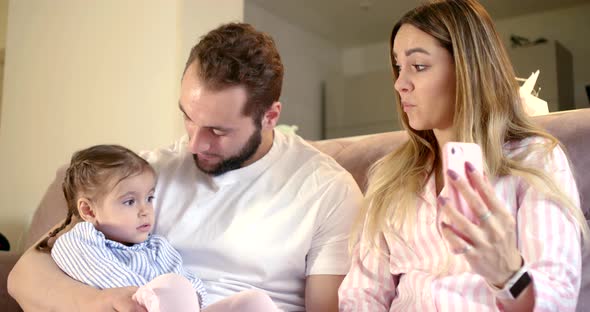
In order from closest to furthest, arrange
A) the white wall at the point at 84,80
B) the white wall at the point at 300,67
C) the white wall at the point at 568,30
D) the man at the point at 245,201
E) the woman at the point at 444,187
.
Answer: the woman at the point at 444,187 < the man at the point at 245,201 < the white wall at the point at 84,80 < the white wall at the point at 568,30 < the white wall at the point at 300,67

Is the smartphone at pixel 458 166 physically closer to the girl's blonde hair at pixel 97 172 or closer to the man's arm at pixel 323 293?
the man's arm at pixel 323 293

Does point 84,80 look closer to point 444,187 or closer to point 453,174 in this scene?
point 444,187

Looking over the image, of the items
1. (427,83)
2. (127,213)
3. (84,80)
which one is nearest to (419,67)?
(427,83)

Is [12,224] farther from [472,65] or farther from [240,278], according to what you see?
[472,65]

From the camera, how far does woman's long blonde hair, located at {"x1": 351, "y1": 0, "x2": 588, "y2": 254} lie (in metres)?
1.27

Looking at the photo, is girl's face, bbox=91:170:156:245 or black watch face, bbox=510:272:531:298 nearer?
black watch face, bbox=510:272:531:298

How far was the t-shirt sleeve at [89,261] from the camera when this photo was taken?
1.45 m

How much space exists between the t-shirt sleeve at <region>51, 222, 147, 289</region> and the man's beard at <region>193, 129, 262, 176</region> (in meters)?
0.30

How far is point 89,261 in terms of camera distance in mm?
1476

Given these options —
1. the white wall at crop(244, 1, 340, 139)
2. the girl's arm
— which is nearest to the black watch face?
the girl's arm

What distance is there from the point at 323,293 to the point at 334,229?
15 centimetres

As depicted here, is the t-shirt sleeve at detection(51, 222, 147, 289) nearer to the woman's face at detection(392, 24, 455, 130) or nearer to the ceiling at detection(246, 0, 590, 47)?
the woman's face at detection(392, 24, 455, 130)

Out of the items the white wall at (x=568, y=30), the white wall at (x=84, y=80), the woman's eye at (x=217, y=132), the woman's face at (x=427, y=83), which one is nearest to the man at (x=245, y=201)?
the woman's eye at (x=217, y=132)

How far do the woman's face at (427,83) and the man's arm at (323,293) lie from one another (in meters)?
0.40
